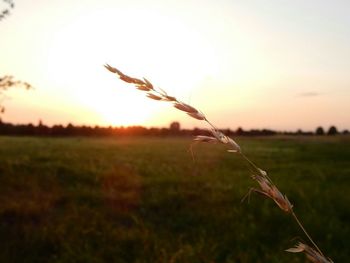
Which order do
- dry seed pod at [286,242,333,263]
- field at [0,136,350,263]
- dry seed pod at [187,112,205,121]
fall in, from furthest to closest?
field at [0,136,350,263] < dry seed pod at [187,112,205,121] < dry seed pod at [286,242,333,263]

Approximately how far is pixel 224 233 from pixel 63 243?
2692 millimetres

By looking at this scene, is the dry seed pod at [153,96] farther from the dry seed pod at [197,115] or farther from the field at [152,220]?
the field at [152,220]

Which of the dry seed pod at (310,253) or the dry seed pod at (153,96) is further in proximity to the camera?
the dry seed pod at (153,96)

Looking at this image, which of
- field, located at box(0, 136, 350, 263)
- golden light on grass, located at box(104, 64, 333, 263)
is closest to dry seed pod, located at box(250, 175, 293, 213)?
golden light on grass, located at box(104, 64, 333, 263)

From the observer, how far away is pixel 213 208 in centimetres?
1130

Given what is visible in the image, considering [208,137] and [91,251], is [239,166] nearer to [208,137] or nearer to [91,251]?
[91,251]

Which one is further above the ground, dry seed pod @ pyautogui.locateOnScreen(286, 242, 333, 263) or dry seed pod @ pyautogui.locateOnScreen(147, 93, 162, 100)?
dry seed pod @ pyautogui.locateOnScreen(147, 93, 162, 100)

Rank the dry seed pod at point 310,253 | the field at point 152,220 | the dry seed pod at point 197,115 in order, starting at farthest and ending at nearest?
1. the field at point 152,220
2. the dry seed pod at point 197,115
3. the dry seed pod at point 310,253

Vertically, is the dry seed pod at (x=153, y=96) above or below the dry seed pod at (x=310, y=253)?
above

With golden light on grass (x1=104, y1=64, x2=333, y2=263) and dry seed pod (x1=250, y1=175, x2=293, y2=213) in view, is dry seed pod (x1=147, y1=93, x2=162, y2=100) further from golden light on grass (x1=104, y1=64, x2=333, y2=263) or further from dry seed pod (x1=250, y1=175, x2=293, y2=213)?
dry seed pod (x1=250, y1=175, x2=293, y2=213)

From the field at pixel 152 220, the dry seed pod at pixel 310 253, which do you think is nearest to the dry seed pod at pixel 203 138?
the dry seed pod at pixel 310 253

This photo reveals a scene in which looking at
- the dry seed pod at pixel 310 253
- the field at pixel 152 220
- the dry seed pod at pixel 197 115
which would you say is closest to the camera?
the dry seed pod at pixel 310 253

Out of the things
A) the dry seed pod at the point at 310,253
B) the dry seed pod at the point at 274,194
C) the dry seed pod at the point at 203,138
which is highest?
the dry seed pod at the point at 203,138

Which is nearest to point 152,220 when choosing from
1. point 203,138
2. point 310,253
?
point 203,138
